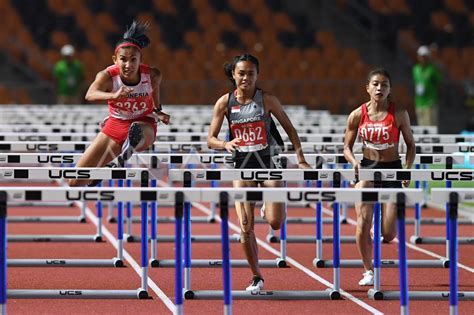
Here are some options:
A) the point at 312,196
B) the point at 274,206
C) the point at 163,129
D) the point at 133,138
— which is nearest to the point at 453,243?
the point at 312,196

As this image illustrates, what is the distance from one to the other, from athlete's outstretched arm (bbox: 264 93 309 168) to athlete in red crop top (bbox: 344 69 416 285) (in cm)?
52

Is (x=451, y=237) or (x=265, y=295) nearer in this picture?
(x=451, y=237)

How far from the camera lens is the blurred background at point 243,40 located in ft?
97.3

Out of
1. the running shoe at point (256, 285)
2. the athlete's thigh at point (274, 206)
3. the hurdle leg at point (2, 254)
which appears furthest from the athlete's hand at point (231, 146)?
the hurdle leg at point (2, 254)

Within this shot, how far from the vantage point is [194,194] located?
796cm

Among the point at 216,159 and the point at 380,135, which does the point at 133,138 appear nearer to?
the point at 216,159

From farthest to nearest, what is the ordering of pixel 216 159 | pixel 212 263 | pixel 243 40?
pixel 243 40 < pixel 216 159 < pixel 212 263

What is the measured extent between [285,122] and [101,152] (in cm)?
200

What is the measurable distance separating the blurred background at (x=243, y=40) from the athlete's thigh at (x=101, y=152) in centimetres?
1697

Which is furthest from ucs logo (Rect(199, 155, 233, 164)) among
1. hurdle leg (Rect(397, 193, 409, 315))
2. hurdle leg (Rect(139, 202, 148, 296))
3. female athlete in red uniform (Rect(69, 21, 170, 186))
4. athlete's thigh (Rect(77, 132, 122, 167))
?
hurdle leg (Rect(397, 193, 409, 315))

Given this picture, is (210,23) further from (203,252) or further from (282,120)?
(282,120)

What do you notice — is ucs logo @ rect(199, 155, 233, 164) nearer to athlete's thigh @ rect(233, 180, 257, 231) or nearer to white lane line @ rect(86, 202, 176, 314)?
white lane line @ rect(86, 202, 176, 314)

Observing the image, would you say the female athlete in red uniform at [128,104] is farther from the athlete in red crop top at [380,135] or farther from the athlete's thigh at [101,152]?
the athlete in red crop top at [380,135]

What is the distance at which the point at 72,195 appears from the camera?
8023 mm
